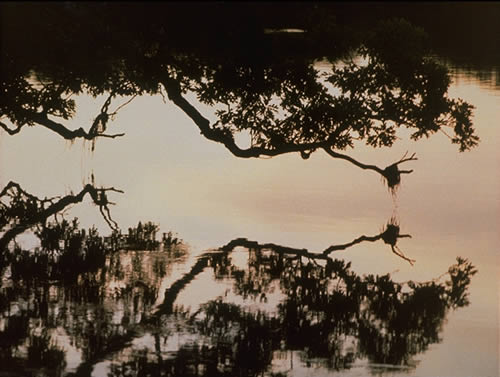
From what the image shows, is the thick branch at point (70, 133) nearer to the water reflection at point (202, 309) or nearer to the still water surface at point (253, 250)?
the still water surface at point (253, 250)

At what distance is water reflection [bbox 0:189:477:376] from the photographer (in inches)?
587

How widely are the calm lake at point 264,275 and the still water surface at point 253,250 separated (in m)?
0.05

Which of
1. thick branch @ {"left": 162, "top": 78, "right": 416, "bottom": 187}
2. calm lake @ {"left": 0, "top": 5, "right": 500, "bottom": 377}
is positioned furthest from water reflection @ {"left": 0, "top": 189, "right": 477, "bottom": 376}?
thick branch @ {"left": 162, "top": 78, "right": 416, "bottom": 187}

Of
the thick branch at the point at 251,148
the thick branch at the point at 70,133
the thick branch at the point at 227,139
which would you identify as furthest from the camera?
the thick branch at the point at 70,133

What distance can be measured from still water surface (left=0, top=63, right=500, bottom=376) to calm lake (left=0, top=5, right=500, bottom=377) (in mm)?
46

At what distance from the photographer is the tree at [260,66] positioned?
25094 mm

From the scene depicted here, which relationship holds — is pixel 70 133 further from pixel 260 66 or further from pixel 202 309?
pixel 202 309

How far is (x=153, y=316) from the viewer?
1678 centimetres

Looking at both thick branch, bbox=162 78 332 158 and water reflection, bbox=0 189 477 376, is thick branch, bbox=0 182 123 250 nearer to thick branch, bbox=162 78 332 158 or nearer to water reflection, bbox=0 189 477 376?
water reflection, bbox=0 189 477 376

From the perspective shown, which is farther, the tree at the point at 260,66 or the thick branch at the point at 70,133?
the thick branch at the point at 70,133

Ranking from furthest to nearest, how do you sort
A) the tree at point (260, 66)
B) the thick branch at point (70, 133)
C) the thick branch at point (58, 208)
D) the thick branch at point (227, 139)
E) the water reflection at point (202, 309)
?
1. the thick branch at point (70, 133)
2. the thick branch at point (227, 139)
3. the tree at point (260, 66)
4. the thick branch at point (58, 208)
5. the water reflection at point (202, 309)

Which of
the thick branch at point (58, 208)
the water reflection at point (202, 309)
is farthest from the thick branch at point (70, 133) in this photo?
the water reflection at point (202, 309)

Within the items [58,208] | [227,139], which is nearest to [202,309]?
→ [58,208]

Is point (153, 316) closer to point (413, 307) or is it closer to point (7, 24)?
point (413, 307)
